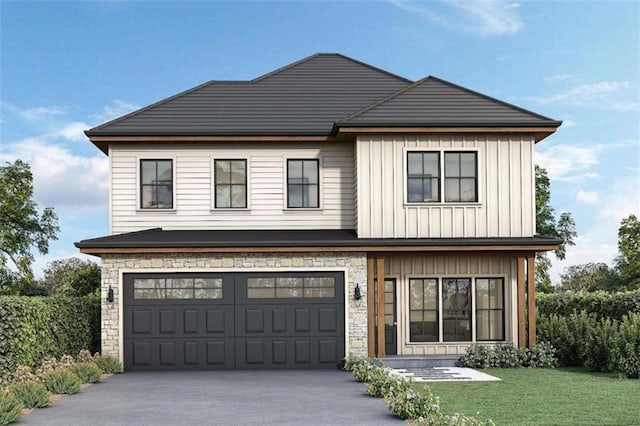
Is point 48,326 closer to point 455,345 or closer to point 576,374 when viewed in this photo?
point 455,345

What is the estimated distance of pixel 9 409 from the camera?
10.9 m

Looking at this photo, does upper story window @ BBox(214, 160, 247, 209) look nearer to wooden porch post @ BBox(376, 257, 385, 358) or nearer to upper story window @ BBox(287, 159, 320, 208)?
upper story window @ BBox(287, 159, 320, 208)

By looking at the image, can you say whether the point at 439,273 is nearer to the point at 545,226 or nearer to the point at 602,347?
the point at 602,347

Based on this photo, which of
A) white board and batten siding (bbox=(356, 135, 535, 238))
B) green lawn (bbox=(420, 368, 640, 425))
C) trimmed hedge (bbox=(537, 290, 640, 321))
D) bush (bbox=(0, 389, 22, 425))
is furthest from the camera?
trimmed hedge (bbox=(537, 290, 640, 321))

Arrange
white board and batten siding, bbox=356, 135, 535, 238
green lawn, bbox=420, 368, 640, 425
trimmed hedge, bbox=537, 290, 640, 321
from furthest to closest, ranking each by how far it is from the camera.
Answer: trimmed hedge, bbox=537, 290, 640, 321 < white board and batten siding, bbox=356, 135, 535, 238 < green lawn, bbox=420, 368, 640, 425

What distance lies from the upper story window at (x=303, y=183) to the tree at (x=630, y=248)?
925 inches

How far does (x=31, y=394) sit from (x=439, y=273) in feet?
33.4

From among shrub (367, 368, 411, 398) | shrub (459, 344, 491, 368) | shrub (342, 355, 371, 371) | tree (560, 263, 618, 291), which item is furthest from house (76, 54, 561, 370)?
tree (560, 263, 618, 291)

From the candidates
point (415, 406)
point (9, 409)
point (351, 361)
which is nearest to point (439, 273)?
point (351, 361)

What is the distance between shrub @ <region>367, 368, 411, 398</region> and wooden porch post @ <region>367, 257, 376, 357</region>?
142 inches

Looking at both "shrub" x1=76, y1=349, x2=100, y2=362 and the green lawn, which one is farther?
"shrub" x1=76, y1=349, x2=100, y2=362

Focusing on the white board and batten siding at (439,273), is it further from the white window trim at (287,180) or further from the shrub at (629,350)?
the shrub at (629,350)

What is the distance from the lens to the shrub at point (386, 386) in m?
12.0

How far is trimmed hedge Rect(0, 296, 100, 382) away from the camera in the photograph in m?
14.0
